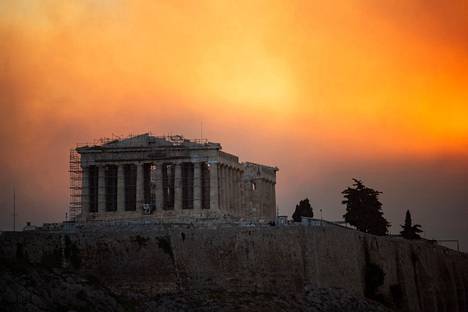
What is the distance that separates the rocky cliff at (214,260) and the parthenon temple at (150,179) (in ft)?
32.4

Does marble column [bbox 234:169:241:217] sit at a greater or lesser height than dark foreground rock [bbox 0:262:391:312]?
greater

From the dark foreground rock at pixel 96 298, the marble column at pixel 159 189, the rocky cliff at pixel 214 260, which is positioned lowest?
the dark foreground rock at pixel 96 298

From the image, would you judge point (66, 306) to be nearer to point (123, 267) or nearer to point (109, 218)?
point (123, 267)

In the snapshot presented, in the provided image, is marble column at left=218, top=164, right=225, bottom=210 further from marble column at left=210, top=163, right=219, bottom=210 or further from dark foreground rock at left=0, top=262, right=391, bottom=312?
dark foreground rock at left=0, top=262, right=391, bottom=312

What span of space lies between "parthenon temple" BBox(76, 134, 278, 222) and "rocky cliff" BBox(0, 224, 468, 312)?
9.88m

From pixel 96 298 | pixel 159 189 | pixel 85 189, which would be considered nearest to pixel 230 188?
pixel 159 189

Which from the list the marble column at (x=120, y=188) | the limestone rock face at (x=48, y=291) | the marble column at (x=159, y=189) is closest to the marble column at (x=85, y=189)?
the marble column at (x=120, y=188)

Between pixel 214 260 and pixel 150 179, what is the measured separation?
19.6 metres

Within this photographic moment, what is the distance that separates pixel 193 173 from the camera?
347 ft

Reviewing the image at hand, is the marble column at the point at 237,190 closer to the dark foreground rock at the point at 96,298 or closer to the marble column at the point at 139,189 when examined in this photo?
the marble column at the point at 139,189

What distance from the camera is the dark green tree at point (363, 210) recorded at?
4562 inches

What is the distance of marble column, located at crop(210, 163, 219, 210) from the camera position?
10456 centimetres

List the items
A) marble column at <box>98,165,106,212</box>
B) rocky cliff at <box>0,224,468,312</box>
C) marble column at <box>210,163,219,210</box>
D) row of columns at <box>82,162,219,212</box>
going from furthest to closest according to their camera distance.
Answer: marble column at <box>98,165,106,212</box> → row of columns at <box>82,162,219,212</box> → marble column at <box>210,163,219,210</box> → rocky cliff at <box>0,224,468,312</box>

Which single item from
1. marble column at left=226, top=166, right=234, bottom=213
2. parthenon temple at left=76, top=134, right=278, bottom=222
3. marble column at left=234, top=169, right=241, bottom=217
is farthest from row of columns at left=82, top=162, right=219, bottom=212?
marble column at left=234, top=169, right=241, bottom=217
